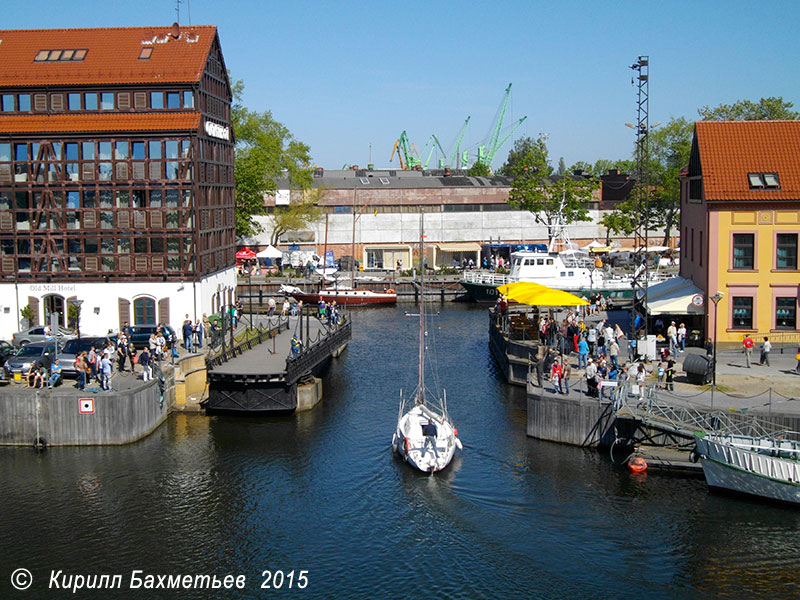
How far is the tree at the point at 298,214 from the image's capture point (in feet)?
300

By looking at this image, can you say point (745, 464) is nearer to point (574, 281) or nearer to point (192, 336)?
point (192, 336)

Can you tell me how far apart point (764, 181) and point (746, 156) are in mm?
1820

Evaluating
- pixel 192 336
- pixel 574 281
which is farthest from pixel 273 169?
pixel 192 336

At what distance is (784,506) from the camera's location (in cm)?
2881

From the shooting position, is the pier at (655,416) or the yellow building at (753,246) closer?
the pier at (655,416)

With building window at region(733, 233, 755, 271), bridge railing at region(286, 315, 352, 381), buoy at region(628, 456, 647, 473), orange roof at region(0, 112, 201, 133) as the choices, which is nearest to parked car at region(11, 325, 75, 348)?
orange roof at region(0, 112, 201, 133)

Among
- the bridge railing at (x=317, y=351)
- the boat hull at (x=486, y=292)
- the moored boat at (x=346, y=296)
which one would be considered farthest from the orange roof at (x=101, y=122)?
the boat hull at (x=486, y=292)

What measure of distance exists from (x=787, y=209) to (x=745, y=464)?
1858 centimetres

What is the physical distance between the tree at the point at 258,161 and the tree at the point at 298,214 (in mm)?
1255

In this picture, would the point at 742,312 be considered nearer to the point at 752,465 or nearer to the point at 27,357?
the point at 752,465

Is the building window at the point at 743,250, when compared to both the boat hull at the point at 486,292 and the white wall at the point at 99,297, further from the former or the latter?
the boat hull at the point at 486,292

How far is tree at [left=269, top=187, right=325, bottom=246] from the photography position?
9131 cm

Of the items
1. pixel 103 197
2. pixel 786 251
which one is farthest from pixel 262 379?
pixel 786 251

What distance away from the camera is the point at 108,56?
165 ft
